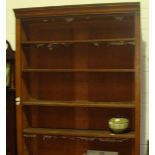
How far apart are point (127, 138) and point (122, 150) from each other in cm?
31

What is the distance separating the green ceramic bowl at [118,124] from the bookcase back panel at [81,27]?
2.77ft

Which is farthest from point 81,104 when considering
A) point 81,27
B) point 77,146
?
point 81,27

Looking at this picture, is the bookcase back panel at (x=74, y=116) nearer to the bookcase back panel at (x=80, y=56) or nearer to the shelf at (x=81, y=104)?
the shelf at (x=81, y=104)

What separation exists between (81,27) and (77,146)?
49.8 inches

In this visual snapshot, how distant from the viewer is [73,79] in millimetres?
2928

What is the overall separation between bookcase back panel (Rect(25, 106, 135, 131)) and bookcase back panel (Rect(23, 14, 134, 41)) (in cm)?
77

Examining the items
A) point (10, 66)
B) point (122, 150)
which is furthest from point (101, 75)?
point (10, 66)

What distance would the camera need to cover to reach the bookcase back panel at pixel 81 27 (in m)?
2.78

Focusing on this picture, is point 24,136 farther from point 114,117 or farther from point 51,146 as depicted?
point 114,117

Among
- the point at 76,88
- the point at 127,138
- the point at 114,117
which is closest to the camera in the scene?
the point at 127,138

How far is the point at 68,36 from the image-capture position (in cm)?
293

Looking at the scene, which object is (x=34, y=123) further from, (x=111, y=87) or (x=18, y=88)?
(x=111, y=87)

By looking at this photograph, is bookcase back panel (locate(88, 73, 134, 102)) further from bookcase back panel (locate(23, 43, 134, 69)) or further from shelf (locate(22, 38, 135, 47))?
shelf (locate(22, 38, 135, 47))

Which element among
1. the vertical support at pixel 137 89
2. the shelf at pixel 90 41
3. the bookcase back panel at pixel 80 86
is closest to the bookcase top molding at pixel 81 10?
the vertical support at pixel 137 89
